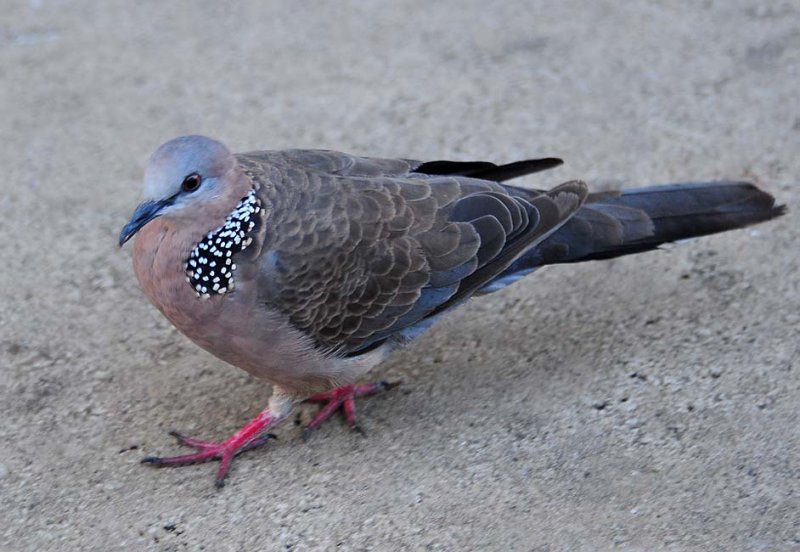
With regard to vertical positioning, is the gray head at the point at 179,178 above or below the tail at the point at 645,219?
above

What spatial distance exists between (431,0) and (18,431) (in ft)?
12.4

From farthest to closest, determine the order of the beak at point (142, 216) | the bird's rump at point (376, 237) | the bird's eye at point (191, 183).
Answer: the bird's rump at point (376, 237) < the bird's eye at point (191, 183) < the beak at point (142, 216)

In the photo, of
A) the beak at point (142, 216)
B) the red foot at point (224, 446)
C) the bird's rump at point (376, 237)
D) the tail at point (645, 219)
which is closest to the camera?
the beak at point (142, 216)

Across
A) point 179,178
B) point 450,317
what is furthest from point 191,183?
point 450,317

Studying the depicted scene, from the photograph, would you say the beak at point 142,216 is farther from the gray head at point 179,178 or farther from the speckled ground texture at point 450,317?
the speckled ground texture at point 450,317

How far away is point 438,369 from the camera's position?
4051 millimetres

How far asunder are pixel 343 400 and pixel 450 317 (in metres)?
0.70

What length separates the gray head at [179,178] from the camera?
323 cm

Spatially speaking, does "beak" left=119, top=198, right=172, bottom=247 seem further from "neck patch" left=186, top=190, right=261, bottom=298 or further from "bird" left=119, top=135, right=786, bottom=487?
"neck patch" left=186, top=190, right=261, bottom=298

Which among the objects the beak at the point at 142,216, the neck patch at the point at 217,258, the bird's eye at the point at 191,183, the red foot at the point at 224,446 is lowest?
the red foot at the point at 224,446

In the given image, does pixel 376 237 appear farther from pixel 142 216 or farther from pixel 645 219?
pixel 645 219

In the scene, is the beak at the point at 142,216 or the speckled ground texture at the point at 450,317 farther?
the speckled ground texture at the point at 450,317

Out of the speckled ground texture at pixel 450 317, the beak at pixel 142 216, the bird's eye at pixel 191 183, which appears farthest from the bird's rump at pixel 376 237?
the speckled ground texture at pixel 450 317

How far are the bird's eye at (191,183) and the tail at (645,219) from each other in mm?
1153
